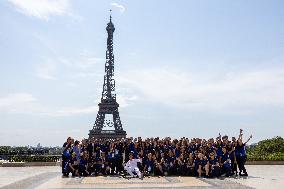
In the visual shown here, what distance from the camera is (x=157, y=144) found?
810 inches

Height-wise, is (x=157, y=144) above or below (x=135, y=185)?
above

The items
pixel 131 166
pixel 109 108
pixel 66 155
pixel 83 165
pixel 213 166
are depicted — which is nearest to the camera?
pixel 213 166

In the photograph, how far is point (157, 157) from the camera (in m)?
20.1

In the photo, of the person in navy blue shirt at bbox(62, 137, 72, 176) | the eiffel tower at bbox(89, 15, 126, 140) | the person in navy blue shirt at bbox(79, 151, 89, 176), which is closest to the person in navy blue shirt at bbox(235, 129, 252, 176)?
the person in navy blue shirt at bbox(79, 151, 89, 176)

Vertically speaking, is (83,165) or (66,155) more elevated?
(66,155)

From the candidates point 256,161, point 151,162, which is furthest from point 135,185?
point 256,161

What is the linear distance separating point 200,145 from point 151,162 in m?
2.75

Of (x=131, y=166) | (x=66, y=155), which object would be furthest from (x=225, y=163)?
(x=66, y=155)

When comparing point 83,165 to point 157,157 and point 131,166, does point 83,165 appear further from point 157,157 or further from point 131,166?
point 157,157

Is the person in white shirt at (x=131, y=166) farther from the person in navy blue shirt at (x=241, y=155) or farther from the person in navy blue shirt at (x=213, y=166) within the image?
the person in navy blue shirt at (x=241, y=155)

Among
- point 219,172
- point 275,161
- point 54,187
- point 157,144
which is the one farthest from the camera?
point 275,161

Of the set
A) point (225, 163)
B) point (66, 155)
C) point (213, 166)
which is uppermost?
point (66, 155)

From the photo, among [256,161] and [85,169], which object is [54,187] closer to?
[85,169]

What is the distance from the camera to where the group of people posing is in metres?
19.3
